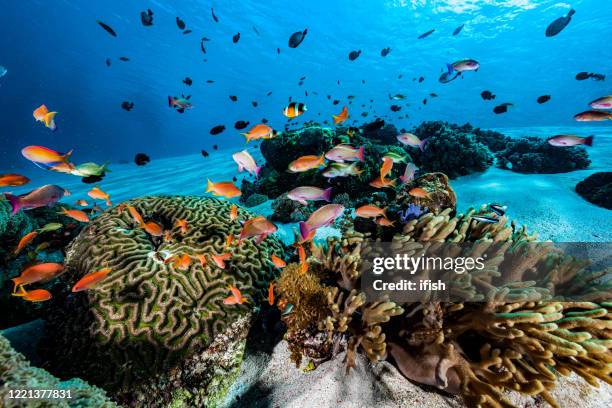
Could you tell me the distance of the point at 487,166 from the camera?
32.9 ft

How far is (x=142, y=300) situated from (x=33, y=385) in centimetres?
128

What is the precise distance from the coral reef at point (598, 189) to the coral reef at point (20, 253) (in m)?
10.5

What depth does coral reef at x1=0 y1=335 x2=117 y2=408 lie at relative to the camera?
5.71 feet

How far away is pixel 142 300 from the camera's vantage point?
3154 mm

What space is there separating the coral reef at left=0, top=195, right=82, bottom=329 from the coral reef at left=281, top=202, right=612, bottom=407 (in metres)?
3.63

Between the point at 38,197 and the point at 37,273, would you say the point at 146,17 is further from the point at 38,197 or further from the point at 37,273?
the point at 37,273

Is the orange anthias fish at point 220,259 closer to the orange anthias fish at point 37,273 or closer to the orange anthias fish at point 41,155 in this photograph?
the orange anthias fish at point 37,273

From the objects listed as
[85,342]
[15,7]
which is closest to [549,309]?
[85,342]

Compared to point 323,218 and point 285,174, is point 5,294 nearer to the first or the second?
point 323,218

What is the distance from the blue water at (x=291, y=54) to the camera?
4175 cm

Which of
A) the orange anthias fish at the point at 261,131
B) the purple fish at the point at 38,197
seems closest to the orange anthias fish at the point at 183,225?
the purple fish at the point at 38,197

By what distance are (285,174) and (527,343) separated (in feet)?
27.8

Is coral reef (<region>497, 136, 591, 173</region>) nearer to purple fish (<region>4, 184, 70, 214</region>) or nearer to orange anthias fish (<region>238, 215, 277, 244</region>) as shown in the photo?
orange anthias fish (<region>238, 215, 277, 244</region>)

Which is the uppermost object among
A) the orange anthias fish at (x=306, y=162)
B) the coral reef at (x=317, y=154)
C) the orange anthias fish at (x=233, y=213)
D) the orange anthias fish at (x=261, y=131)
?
the coral reef at (x=317, y=154)
